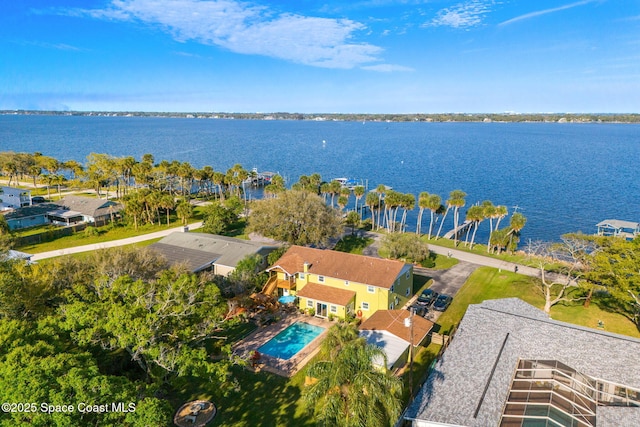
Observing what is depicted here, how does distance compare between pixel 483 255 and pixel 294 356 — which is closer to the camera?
pixel 294 356

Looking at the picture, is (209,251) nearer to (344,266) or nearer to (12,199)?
(344,266)

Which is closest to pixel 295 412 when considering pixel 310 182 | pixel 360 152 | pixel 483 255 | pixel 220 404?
pixel 220 404

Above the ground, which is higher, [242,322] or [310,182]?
[310,182]

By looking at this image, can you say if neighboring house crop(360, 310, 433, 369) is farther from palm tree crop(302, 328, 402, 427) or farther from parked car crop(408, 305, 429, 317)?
palm tree crop(302, 328, 402, 427)

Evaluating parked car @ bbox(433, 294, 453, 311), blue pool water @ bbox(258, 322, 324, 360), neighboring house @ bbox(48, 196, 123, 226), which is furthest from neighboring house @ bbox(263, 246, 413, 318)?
neighboring house @ bbox(48, 196, 123, 226)

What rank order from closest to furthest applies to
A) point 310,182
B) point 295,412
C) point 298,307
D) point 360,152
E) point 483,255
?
point 295,412, point 298,307, point 483,255, point 310,182, point 360,152

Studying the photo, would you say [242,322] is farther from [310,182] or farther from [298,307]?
[310,182]
